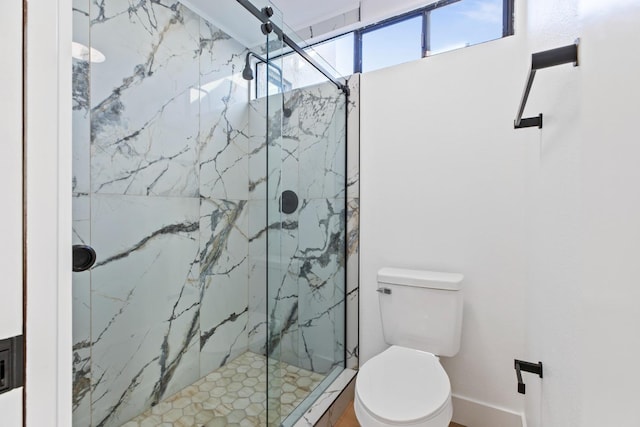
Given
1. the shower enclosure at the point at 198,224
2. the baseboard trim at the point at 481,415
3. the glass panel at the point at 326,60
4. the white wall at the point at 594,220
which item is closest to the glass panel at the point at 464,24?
the glass panel at the point at 326,60

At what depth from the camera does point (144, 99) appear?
167cm

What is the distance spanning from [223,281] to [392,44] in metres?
1.89

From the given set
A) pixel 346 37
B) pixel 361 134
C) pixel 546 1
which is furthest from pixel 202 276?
pixel 546 1

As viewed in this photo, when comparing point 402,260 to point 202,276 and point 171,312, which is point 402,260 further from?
point 171,312

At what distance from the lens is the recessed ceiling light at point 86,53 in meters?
1.40

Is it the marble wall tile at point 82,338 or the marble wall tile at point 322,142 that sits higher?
the marble wall tile at point 322,142

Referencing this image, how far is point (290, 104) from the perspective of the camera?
A: 1.72 metres

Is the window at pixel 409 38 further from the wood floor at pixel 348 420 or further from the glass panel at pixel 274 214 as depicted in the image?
the wood floor at pixel 348 420

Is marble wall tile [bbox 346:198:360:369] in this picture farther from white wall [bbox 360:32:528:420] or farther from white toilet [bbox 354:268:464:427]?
white toilet [bbox 354:268:464:427]

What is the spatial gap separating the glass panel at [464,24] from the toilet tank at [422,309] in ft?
4.26

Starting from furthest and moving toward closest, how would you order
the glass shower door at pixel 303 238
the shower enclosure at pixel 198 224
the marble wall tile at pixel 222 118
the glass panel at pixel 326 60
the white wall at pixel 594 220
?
the marble wall tile at pixel 222 118
the glass panel at pixel 326 60
the glass shower door at pixel 303 238
the shower enclosure at pixel 198 224
the white wall at pixel 594 220

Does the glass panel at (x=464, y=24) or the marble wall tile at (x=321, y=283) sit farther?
the marble wall tile at (x=321, y=283)

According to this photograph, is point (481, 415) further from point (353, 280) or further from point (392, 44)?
point (392, 44)

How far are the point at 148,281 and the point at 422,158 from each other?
5.51 feet
